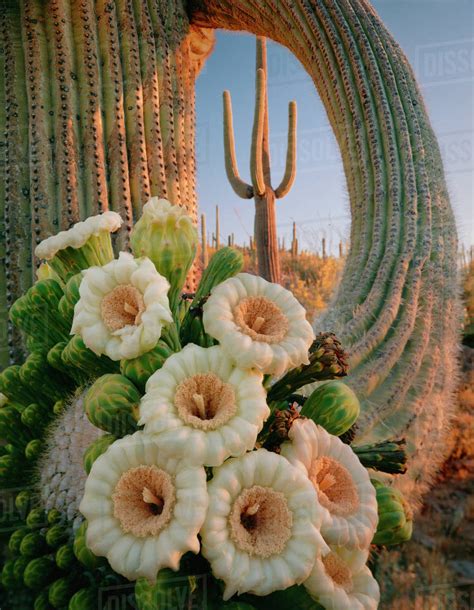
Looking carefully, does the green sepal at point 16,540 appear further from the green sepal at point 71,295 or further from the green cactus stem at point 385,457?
the green cactus stem at point 385,457

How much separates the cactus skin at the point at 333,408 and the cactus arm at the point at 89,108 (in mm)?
962

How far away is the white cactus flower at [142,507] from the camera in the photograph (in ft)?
1.55

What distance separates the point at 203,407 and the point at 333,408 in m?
0.20

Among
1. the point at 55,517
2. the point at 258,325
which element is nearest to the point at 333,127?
the point at 258,325

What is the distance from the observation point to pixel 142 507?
51 centimetres

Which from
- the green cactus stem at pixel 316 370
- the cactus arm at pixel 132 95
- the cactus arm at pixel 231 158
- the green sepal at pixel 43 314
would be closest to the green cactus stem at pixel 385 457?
the green cactus stem at pixel 316 370

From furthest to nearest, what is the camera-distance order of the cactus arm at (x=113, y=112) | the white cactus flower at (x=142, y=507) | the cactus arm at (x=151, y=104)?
the cactus arm at (x=151, y=104)
the cactus arm at (x=113, y=112)
the white cactus flower at (x=142, y=507)

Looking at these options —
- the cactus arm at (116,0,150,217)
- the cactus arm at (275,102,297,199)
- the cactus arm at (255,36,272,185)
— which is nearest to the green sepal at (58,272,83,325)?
the cactus arm at (116,0,150,217)

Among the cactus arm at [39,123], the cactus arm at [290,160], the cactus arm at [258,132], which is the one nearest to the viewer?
the cactus arm at [39,123]

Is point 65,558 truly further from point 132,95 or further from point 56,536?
point 132,95

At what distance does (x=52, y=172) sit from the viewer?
142cm

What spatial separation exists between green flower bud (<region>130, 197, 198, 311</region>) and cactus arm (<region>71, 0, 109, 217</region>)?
798 mm

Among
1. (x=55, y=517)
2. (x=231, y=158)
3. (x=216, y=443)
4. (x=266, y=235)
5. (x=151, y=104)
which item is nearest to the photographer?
(x=216, y=443)

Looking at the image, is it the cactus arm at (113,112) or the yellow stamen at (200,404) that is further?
the cactus arm at (113,112)
